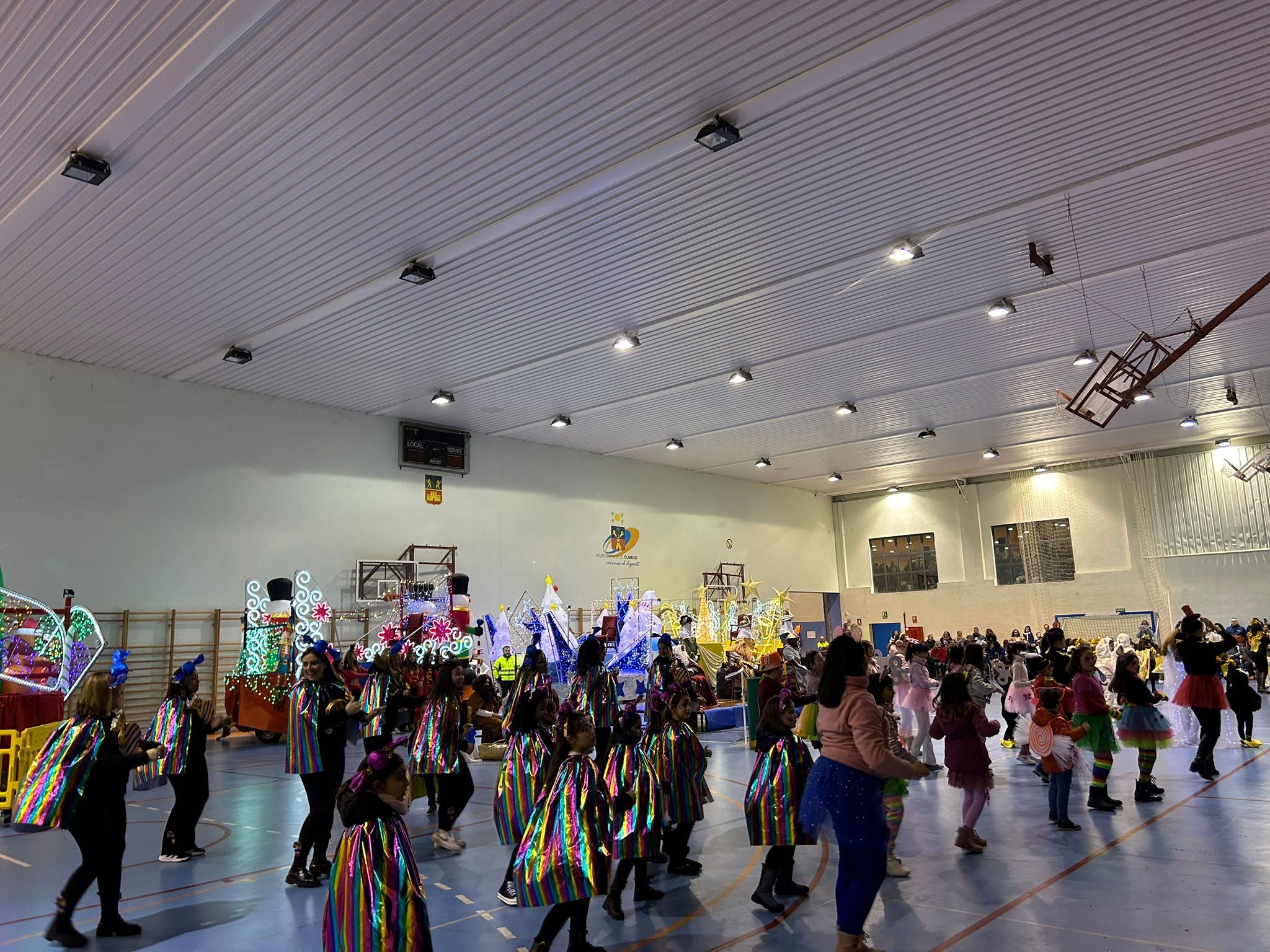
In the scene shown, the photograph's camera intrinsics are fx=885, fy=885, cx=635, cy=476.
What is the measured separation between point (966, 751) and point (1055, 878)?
96 cm

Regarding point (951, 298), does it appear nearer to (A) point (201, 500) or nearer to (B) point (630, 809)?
(B) point (630, 809)

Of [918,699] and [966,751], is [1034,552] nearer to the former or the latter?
[918,699]

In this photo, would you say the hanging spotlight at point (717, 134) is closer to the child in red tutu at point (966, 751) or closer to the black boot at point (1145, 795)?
the child in red tutu at point (966, 751)

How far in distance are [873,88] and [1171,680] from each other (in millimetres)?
8809

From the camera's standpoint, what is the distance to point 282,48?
239 inches

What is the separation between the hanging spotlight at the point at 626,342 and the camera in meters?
12.4

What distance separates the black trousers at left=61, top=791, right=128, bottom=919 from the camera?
427cm

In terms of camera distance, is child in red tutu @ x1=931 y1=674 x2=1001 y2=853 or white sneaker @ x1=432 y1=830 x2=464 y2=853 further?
white sneaker @ x1=432 y1=830 x2=464 y2=853

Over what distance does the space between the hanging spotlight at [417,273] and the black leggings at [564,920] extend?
734 cm

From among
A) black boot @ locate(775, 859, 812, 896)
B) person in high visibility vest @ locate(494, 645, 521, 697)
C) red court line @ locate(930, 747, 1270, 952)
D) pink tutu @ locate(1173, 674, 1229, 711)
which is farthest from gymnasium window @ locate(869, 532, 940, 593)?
black boot @ locate(775, 859, 812, 896)

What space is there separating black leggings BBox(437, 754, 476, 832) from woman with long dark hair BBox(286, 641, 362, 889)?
2.71 feet

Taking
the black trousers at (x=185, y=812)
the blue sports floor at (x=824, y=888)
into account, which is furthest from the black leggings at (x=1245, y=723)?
the black trousers at (x=185, y=812)

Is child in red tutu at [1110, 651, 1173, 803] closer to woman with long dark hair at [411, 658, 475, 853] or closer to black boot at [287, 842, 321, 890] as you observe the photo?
woman with long dark hair at [411, 658, 475, 853]

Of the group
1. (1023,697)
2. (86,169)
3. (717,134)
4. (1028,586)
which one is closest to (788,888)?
(1023,697)
